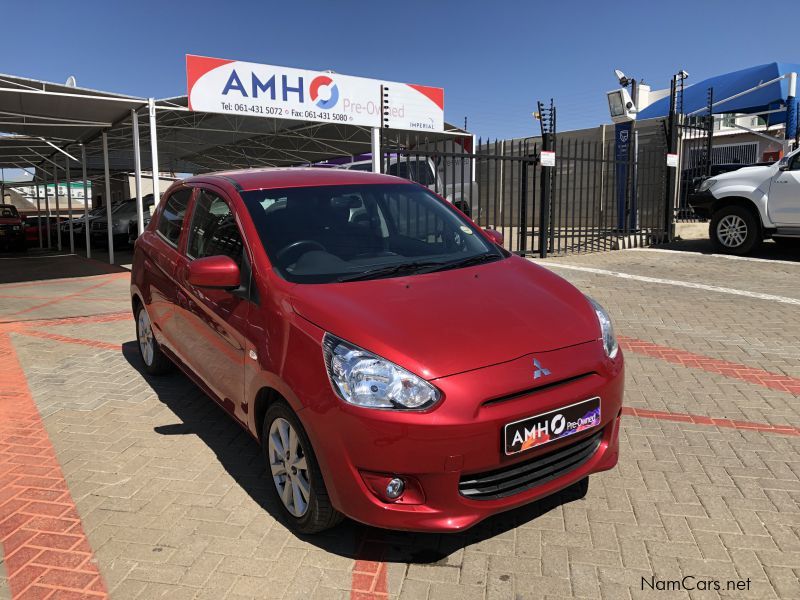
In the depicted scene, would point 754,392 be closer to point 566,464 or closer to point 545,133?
point 566,464

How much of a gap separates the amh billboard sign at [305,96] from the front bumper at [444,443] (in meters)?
7.66

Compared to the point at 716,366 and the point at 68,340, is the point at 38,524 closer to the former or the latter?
the point at 68,340

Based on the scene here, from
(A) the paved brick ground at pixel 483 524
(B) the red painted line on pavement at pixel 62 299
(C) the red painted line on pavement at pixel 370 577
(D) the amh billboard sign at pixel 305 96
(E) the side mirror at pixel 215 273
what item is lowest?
(C) the red painted line on pavement at pixel 370 577

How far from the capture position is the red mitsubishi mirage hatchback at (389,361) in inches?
93.9

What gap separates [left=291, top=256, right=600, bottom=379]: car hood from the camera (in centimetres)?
248

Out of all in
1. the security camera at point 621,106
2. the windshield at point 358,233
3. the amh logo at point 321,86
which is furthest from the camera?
the security camera at point 621,106

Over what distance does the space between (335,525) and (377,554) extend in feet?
0.74

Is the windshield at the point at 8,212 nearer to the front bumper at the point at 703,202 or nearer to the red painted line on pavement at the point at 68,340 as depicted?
the red painted line on pavement at the point at 68,340

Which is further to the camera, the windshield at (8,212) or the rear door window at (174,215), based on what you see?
the windshield at (8,212)

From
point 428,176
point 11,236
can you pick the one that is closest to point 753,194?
point 428,176

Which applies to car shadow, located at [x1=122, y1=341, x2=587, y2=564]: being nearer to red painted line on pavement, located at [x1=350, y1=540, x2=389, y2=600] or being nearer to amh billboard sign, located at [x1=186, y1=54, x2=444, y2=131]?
red painted line on pavement, located at [x1=350, y1=540, x2=389, y2=600]

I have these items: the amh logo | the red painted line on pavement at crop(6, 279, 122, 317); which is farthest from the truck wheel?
the red painted line on pavement at crop(6, 279, 122, 317)

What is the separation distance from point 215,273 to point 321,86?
9781 millimetres

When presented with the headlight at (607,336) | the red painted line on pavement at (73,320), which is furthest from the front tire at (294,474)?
the red painted line on pavement at (73,320)
